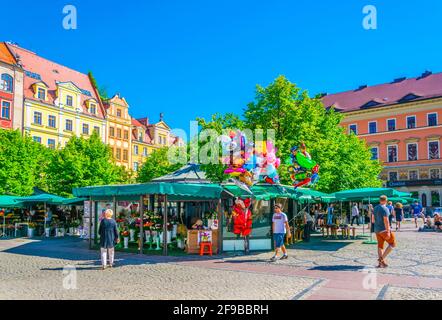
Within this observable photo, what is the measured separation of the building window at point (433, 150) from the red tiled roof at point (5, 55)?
2070 inches

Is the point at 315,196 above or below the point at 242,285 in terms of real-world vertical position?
above

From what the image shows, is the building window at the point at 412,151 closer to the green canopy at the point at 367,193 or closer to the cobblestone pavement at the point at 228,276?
the green canopy at the point at 367,193

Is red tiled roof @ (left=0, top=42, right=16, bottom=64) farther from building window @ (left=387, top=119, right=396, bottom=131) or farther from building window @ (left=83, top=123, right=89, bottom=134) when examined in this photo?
building window @ (left=387, top=119, right=396, bottom=131)

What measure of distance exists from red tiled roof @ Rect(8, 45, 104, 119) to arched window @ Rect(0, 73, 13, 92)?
6.92 ft

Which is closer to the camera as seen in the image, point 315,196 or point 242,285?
point 242,285

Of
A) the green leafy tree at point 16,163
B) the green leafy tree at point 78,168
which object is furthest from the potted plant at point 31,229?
the green leafy tree at point 78,168

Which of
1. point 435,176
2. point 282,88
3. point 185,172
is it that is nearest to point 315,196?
point 282,88

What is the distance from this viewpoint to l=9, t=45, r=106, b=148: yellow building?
159 feet

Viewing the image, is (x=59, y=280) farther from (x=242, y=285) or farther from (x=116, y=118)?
(x=116, y=118)

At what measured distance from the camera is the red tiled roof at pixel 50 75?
49.6m

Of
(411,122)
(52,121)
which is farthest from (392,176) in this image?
(52,121)

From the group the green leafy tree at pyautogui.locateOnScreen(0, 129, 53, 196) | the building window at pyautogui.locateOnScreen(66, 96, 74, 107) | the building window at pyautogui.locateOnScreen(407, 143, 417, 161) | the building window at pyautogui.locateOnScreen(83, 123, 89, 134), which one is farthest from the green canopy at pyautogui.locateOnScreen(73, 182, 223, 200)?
the building window at pyautogui.locateOnScreen(407, 143, 417, 161)

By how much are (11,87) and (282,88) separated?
34.0m
